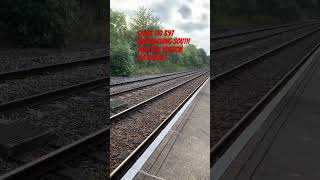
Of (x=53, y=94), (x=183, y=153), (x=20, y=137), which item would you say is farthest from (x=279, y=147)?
(x=53, y=94)

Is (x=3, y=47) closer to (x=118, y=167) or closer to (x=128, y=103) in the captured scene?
(x=128, y=103)

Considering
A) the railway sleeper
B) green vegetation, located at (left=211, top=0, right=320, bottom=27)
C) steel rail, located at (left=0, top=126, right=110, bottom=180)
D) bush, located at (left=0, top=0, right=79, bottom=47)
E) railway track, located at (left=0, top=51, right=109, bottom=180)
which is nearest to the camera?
steel rail, located at (left=0, top=126, right=110, bottom=180)

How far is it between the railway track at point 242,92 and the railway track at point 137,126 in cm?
103

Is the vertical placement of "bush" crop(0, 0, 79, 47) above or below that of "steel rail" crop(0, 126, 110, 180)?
above

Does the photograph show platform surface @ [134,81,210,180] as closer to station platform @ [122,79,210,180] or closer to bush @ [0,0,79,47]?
station platform @ [122,79,210,180]

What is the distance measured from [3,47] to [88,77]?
24.1 feet

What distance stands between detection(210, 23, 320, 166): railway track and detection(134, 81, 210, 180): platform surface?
0.20 meters

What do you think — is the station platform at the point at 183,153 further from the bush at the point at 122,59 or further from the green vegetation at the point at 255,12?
the green vegetation at the point at 255,12

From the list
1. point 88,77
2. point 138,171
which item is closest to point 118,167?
point 138,171

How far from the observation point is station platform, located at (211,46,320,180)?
14.8 feet

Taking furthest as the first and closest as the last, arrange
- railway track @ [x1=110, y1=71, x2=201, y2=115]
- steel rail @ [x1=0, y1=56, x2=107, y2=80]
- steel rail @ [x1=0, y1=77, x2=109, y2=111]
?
steel rail @ [x1=0, y1=56, x2=107, y2=80] < railway track @ [x1=110, y1=71, x2=201, y2=115] < steel rail @ [x1=0, y1=77, x2=109, y2=111]

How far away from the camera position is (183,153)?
565cm

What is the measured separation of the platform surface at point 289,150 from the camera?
4.48 m
